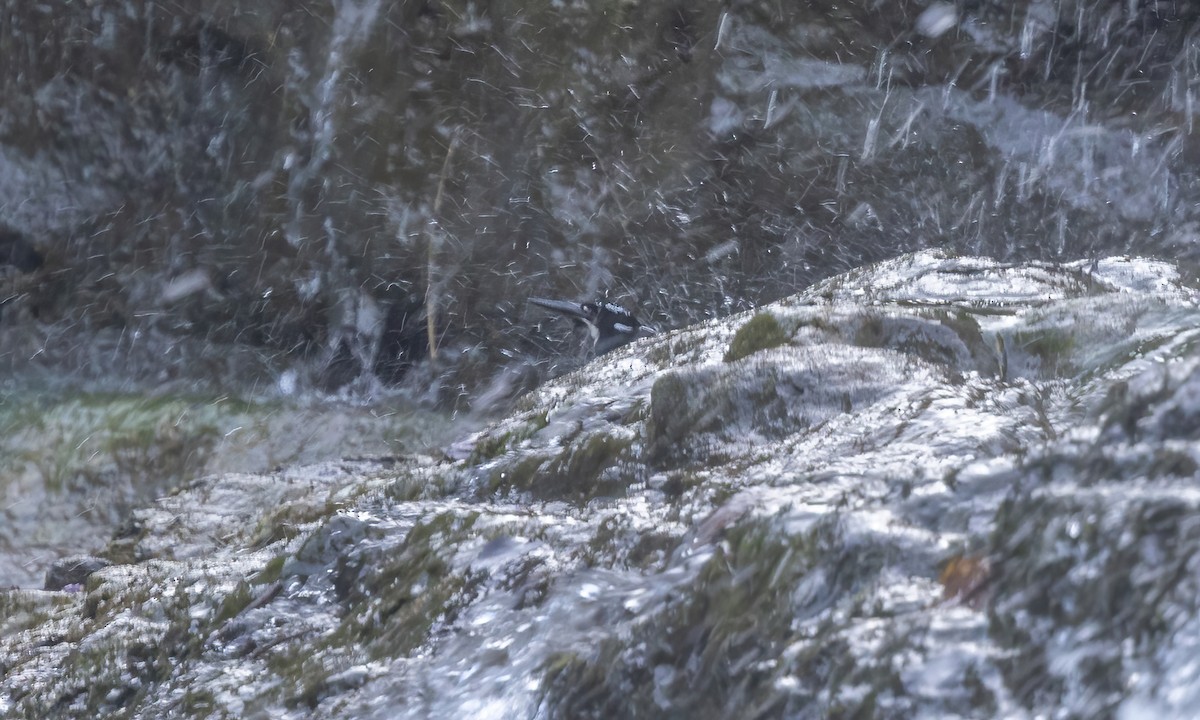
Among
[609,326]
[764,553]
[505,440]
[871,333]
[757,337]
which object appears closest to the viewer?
[764,553]

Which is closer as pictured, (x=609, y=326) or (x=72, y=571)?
(x=72, y=571)

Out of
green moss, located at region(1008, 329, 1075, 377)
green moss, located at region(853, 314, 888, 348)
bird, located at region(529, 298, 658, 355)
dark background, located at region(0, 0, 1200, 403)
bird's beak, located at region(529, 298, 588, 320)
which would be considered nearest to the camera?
green moss, located at region(1008, 329, 1075, 377)

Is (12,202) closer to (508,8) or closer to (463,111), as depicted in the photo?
(463,111)

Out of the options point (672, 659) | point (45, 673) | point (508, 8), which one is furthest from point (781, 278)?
point (672, 659)

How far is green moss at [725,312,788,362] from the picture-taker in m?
3.44

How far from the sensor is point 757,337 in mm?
3523

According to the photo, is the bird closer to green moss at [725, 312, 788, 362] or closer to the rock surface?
the rock surface

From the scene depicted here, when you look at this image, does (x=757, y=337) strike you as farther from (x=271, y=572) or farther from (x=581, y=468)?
(x=271, y=572)

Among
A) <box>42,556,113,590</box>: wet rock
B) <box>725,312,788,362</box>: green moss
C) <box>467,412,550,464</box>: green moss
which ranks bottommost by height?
<box>42,556,113,590</box>: wet rock

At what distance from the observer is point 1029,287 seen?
162 inches

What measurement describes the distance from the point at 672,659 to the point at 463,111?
8.46 m

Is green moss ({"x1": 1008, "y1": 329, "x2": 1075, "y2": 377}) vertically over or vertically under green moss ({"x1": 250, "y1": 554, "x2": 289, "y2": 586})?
over

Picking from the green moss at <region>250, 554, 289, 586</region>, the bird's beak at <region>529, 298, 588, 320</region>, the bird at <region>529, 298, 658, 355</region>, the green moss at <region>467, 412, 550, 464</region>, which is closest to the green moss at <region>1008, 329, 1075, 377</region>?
the green moss at <region>467, 412, 550, 464</region>

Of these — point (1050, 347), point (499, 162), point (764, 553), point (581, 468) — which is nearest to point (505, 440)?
point (581, 468)
